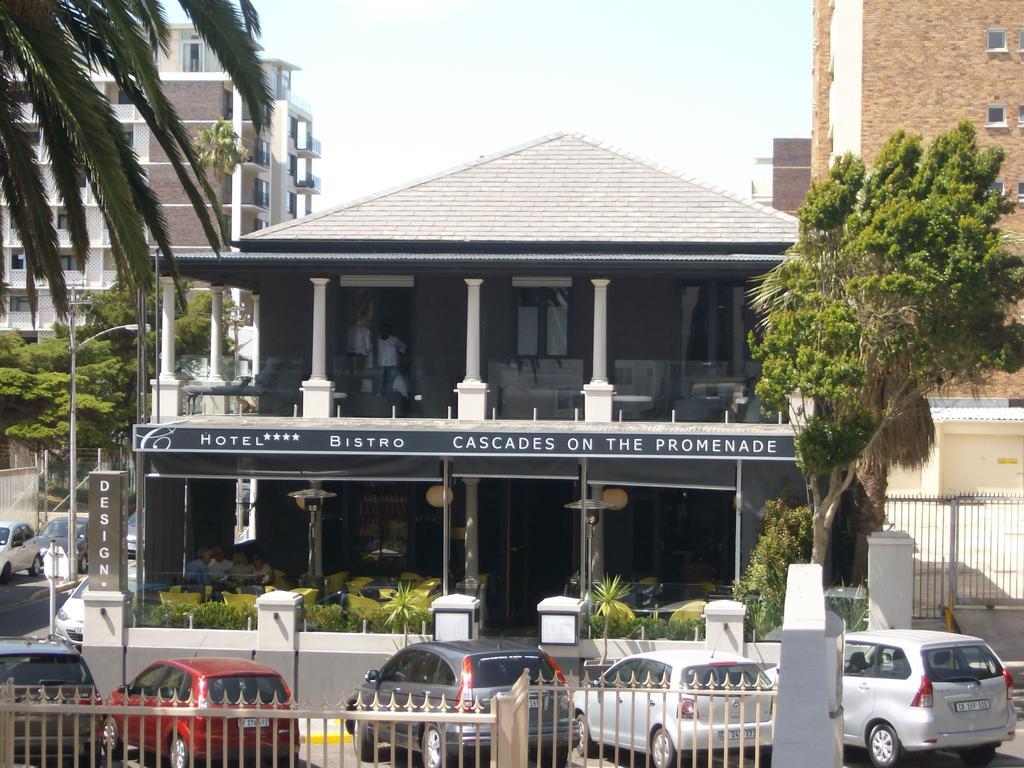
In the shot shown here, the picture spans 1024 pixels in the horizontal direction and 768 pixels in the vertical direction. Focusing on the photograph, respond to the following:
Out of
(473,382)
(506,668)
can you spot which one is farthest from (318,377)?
(506,668)

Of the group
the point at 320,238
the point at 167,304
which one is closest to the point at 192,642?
the point at 167,304

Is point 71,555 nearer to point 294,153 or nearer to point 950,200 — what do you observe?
point 950,200

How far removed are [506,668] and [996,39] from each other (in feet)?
137

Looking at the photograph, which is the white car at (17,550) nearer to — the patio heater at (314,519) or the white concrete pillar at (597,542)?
the patio heater at (314,519)

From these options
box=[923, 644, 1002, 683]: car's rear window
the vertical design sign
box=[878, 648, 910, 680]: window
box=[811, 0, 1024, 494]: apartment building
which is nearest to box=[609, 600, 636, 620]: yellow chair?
box=[878, 648, 910, 680]: window

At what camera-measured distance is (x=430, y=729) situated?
12.4 m

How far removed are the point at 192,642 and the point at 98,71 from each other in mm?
11337

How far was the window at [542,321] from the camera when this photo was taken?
82.7 feet

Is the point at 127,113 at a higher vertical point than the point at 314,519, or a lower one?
higher

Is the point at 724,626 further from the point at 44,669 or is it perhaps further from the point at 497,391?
the point at 44,669

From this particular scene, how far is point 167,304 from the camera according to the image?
23.8 metres

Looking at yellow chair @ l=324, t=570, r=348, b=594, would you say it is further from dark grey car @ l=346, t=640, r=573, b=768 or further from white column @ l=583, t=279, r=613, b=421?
dark grey car @ l=346, t=640, r=573, b=768

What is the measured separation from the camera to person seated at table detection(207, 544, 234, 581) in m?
22.6

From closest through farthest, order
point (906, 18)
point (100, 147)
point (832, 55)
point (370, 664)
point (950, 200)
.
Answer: point (100, 147) → point (950, 200) → point (370, 664) → point (906, 18) → point (832, 55)
